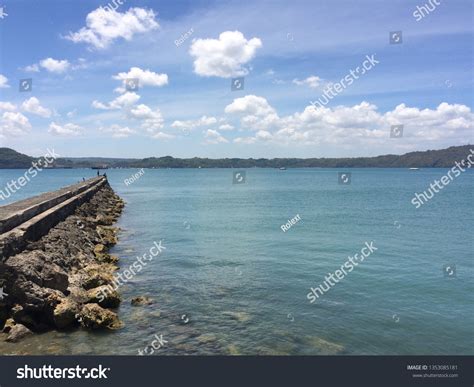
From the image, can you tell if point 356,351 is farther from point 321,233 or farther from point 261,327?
point 321,233

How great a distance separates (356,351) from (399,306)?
16.4 ft

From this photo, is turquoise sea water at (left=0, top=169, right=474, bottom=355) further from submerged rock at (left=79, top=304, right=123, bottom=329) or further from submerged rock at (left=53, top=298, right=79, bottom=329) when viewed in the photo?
submerged rock at (left=53, top=298, right=79, bottom=329)

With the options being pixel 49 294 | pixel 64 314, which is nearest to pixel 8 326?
pixel 49 294

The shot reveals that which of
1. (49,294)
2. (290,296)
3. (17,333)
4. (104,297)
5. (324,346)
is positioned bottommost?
(324,346)

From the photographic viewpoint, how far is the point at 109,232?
32281 mm

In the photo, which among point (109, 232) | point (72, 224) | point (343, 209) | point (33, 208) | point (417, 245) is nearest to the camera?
point (33, 208)

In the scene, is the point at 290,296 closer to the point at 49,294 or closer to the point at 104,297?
the point at 104,297

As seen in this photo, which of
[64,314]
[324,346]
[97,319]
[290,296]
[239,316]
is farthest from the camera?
[290,296]

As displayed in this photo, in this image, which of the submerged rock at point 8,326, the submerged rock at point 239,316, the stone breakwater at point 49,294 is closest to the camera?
the submerged rock at point 8,326

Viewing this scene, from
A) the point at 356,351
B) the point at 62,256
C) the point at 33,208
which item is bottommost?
the point at 356,351

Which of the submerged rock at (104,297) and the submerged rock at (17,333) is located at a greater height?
the submerged rock at (104,297)

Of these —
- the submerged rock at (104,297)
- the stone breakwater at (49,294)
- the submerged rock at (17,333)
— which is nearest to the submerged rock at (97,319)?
the stone breakwater at (49,294)

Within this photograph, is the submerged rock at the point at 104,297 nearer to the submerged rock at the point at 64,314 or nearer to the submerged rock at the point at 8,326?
the submerged rock at the point at 64,314
